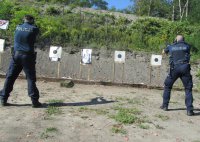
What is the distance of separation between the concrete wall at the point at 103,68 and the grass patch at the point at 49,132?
13.9m

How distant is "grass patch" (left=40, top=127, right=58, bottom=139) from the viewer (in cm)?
781

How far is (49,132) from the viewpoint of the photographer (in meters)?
8.06

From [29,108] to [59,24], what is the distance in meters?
19.2

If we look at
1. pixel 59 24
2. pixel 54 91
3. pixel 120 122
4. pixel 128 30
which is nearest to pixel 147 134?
pixel 120 122

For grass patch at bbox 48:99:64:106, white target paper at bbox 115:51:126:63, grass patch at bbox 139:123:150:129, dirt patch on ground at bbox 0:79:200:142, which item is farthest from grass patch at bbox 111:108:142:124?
white target paper at bbox 115:51:126:63

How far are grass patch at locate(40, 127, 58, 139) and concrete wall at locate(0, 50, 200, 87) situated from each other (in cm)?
1393

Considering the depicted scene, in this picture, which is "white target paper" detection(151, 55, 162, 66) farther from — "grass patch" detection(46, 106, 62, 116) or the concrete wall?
"grass patch" detection(46, 106, 62, 116)

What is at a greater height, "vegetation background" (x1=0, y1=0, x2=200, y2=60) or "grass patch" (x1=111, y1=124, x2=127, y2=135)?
"vegetation background" (x1=0, y1=0, x2=200, y2=60)

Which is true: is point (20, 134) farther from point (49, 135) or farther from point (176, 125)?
point (176, 125)

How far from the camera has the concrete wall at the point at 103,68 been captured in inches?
894

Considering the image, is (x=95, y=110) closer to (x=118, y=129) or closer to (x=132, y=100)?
(x=118, y=129)

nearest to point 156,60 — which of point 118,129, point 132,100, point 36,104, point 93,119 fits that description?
point 132,100

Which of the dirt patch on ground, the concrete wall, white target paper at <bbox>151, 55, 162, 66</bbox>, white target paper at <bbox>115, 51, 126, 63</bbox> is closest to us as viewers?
the dirt patch on ground

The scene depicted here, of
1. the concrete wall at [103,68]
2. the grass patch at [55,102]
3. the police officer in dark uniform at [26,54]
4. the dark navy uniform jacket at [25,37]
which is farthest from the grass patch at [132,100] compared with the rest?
the concrete wall at [103,68]
